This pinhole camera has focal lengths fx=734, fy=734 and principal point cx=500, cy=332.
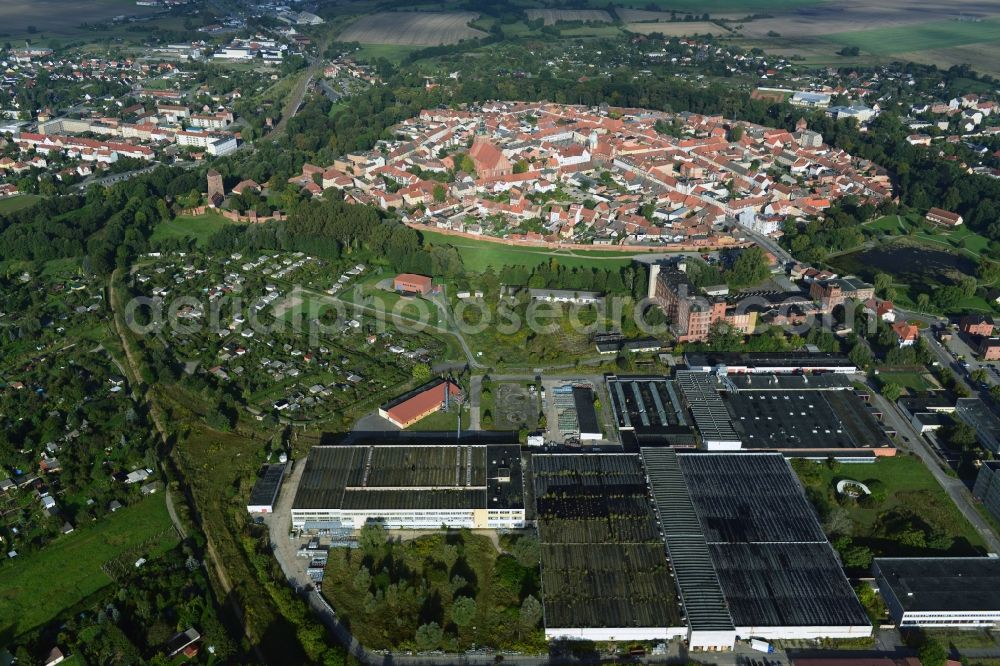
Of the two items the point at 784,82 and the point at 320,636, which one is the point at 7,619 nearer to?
the point at 320,636

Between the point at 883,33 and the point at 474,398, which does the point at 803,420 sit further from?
the point at 883,33

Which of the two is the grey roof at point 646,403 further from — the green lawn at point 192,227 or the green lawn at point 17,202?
the green lawn at point 17,202

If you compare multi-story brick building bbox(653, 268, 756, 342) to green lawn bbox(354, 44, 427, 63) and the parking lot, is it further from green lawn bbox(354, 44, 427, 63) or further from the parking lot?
green lawn bbox(354, 44, 427, 63)

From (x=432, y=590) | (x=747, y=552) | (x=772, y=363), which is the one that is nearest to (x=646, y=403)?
(x=772, y=363)

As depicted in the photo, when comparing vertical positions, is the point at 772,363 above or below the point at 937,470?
above

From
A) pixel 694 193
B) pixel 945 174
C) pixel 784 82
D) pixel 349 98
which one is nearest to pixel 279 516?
pixel 694 193

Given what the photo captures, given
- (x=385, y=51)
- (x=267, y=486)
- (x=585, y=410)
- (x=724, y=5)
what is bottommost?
(x=585, y=410)
